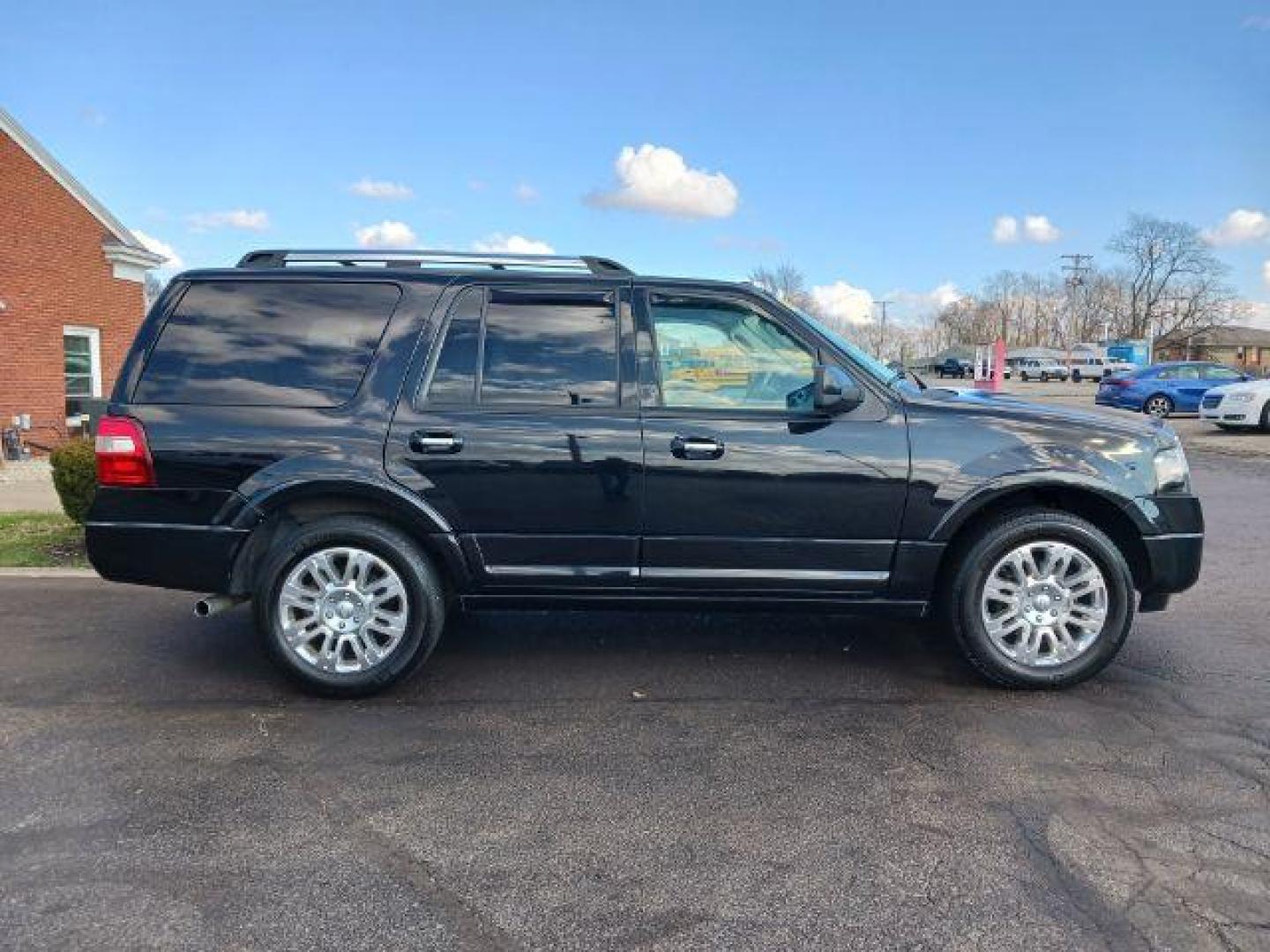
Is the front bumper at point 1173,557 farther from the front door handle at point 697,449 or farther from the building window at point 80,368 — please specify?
the building window at point 80,368

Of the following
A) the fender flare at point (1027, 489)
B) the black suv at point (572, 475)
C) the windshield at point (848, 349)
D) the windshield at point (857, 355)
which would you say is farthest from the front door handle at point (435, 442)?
the fender flare at point (1027, 489)

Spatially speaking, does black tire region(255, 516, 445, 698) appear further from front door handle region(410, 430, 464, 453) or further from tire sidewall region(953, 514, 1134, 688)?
tire sidewall region(953, 514, 1134, 688)

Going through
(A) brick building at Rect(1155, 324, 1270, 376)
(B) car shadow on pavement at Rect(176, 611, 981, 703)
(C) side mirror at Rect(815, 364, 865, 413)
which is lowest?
(B) car shadow on pavement at Rect(176, 611, 981, 703)

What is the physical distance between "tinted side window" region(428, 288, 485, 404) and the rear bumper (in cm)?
109

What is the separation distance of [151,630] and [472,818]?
3.11 m

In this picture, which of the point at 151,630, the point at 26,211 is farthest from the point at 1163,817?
the point at 26,211

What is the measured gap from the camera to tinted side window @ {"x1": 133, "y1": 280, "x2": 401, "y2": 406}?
14.5ft

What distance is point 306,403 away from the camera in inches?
173

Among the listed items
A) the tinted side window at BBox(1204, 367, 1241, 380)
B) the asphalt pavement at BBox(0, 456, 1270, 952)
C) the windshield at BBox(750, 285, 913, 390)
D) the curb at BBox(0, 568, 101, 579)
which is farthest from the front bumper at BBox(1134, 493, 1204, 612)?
the tinted side window at BBox(1204, 367, 1241, 380)

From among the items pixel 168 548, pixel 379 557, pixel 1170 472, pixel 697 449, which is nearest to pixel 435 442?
pixel 379 557

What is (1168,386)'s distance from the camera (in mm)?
25719

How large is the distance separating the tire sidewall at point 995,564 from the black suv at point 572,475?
0.01m

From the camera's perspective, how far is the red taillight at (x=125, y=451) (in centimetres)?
433

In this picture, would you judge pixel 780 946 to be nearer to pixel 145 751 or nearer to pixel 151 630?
pixel 145 751
